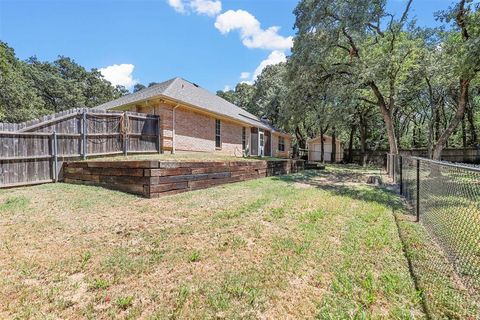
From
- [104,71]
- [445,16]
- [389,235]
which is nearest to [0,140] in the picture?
[389,235]

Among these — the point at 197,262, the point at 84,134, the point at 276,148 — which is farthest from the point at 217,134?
the point at 197,262

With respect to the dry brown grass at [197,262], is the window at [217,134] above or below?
above

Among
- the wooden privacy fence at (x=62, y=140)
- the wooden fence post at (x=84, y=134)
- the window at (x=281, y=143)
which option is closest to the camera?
the wooden privacy fence at (x=62, y=140)

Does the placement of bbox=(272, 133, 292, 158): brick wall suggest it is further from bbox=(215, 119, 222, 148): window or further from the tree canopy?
bbox=(215, 119, 222, 148): window

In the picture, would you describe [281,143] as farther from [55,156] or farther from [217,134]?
[55,156]

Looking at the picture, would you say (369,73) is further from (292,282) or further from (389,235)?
(292,282)

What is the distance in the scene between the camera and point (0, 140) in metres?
6.42

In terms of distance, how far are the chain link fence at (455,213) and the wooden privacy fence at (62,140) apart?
9476 millimetres

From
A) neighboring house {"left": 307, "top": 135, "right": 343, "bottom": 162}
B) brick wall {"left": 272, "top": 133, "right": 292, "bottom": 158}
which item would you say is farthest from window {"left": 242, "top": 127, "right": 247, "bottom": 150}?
neighboring house {"left": 307, "top": 135, "right": 343, "bottom": 162}

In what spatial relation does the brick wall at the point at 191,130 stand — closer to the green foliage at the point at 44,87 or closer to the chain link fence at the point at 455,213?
the chain link fence at the point at 455,213

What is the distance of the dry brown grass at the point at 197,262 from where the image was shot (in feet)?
6.73

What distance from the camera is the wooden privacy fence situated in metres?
6.64

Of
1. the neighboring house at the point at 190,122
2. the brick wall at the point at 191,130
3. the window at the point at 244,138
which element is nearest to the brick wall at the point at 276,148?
the neighboring house at the point at 190,122

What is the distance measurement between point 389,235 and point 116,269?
12.5ft
